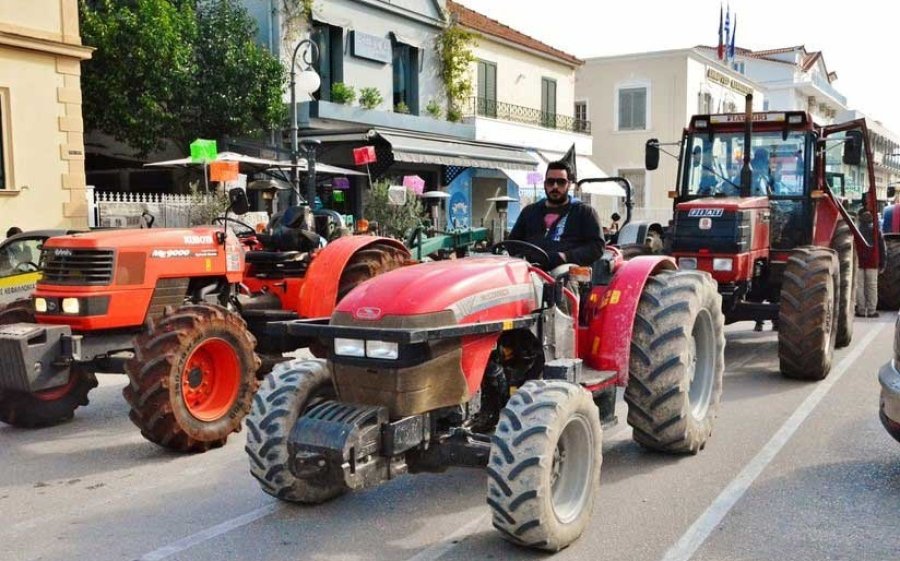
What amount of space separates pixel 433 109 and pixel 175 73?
8786 mm

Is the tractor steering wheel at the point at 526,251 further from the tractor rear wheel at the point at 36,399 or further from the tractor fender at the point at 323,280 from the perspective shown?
the tractor rear wheel at the point at 36,399

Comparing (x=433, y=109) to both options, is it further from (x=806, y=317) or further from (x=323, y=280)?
(x=806, y=317)

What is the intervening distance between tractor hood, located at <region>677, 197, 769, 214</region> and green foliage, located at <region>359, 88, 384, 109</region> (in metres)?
14.2

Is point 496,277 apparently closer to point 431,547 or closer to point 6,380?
point 431,547

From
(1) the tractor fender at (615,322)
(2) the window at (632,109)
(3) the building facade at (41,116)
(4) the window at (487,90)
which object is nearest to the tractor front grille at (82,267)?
(1) the tractor fender at (615,322)

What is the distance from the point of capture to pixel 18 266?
Result: 990 cm

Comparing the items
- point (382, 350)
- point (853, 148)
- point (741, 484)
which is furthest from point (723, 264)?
point (382, 350)

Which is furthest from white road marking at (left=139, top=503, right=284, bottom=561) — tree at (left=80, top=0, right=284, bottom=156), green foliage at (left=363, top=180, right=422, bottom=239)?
green foliage at (left=363, top=180, right=422, bottom=239)

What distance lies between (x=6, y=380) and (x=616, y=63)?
32.6m

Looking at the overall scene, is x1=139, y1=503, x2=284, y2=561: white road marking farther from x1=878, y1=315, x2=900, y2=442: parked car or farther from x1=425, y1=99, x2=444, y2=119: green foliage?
x1=425, y1=99, x2=444, y2=119: green foliage

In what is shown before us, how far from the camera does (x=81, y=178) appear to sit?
1577 cm

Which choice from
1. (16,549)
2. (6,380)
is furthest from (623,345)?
(6,380)

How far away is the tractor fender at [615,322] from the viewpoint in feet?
17.2

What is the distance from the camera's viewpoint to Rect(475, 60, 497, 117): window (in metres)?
26.7
